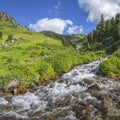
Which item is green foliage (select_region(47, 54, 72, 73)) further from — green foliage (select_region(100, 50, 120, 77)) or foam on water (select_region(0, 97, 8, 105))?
foam on water (select_region(0, 97, 8, 105))

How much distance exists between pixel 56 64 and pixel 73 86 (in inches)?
479

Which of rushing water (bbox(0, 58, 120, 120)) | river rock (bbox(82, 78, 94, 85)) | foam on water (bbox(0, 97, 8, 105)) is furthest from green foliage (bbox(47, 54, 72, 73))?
foam on water (bbox(0, 97, 8, 105))

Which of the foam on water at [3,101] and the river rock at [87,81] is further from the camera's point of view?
the river rock at [87,81]

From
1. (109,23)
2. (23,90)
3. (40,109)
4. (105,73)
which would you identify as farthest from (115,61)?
(109,23)

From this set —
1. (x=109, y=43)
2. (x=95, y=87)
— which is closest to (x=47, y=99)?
(x=95, y=87)

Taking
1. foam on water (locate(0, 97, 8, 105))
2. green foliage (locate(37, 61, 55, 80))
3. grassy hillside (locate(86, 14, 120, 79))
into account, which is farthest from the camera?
green foliage (locate(37, 61, 55, 80))

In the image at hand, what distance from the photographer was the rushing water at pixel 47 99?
1247 inches

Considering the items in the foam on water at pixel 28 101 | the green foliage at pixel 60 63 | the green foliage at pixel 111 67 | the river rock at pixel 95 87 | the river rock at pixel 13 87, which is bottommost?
the foam on water at pixel 28 101

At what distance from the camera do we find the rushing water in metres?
31.7

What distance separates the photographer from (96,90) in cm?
3750

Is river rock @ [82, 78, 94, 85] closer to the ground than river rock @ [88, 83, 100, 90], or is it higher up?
higher up

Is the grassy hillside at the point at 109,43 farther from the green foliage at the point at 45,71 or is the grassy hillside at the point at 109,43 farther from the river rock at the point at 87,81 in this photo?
the green foliage at the point at 45,71

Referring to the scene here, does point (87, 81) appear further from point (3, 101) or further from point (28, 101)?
point (3, 101)

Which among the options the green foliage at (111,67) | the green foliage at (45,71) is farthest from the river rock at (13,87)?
the green foliage at (111,67)
